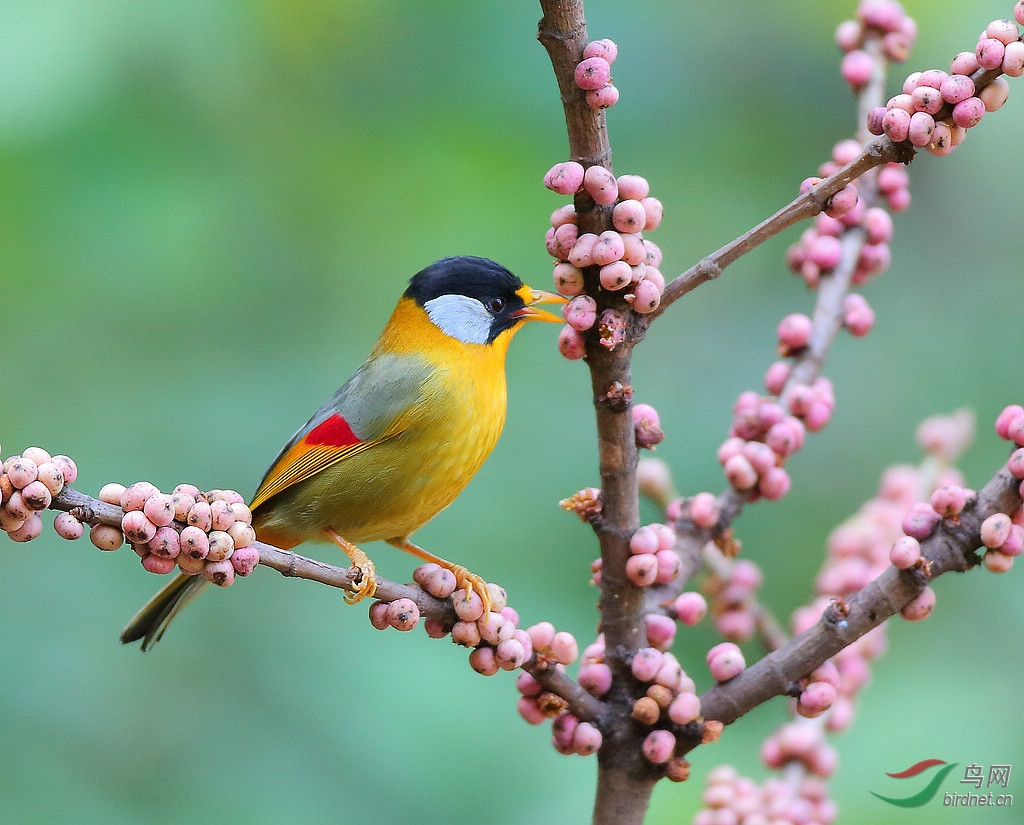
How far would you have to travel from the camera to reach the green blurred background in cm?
258

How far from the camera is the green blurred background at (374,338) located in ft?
8.45

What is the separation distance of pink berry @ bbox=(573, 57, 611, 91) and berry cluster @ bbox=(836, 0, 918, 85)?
0.84 m

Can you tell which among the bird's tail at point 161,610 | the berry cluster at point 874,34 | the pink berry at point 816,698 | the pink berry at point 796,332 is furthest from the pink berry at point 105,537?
the berry cluster at point 874,34

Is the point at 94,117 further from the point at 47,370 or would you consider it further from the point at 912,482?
the point at 912,482

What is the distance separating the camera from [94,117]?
2830mm

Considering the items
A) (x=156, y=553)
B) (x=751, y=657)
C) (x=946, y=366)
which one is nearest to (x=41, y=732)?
(x=156, y=553)

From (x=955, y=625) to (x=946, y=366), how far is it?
80 centimetres

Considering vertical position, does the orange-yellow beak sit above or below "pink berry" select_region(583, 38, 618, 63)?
above

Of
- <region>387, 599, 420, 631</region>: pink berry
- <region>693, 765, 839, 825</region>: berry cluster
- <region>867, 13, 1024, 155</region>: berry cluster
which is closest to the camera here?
<region>867, 13, 1024, 155</region>: berry cluster

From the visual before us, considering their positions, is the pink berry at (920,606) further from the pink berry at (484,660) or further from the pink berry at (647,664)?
the pink berry at (484,660)

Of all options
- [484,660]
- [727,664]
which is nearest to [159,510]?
[484,660]

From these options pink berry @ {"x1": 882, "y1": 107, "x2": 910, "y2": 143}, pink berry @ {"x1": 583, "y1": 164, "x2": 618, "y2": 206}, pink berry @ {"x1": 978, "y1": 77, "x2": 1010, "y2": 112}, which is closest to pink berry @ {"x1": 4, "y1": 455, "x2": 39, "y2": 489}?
pink berry @ {"x1": 583, "y1": 164, "x2": 618, "y2": 206}

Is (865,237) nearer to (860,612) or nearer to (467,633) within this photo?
(860,612)

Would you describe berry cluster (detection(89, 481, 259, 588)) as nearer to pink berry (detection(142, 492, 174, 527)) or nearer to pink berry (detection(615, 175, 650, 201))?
pink berry (detection(142, 492, 174, 527))
